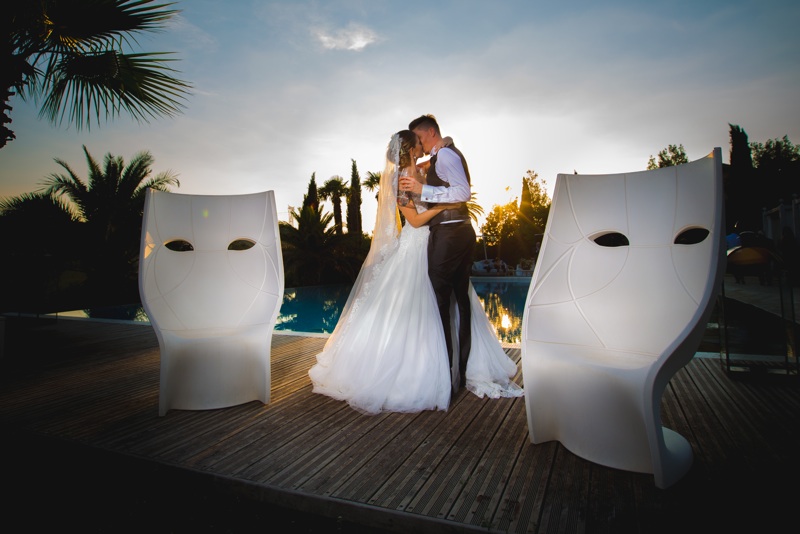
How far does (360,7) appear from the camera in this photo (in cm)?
577

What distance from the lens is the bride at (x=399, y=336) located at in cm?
253

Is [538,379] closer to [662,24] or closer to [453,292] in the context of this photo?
[453,292]

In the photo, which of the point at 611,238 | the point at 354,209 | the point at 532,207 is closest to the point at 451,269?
the point at 611,238

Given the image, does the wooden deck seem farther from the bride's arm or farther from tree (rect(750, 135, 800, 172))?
tree (rect(750, 135, 800, 172))

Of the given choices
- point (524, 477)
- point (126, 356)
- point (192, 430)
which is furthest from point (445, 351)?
point (126, 356)

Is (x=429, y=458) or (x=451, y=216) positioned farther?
(x=451, y=216)

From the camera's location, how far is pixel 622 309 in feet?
6.30

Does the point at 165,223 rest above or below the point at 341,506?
above

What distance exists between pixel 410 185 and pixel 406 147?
0.36 metres

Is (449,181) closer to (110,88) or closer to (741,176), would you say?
(110,88)

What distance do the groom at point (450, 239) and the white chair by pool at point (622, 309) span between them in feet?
2.72

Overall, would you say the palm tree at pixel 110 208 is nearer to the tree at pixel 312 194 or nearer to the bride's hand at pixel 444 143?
the bride's hand at pixel 444 143

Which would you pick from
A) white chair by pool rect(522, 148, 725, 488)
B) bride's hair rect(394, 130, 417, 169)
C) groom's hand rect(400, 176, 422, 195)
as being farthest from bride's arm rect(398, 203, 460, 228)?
white chair by pool rect(522, 148, 725, 488)

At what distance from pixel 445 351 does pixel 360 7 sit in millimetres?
5695
